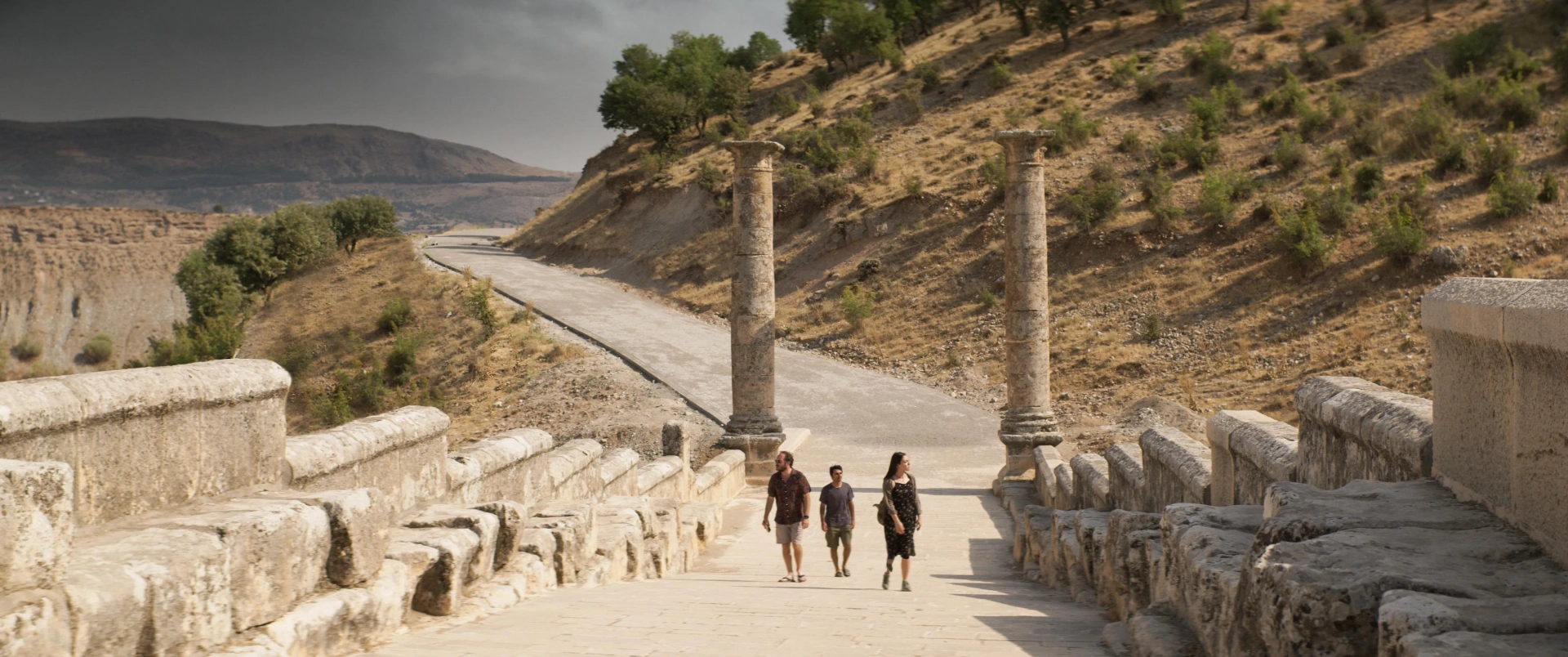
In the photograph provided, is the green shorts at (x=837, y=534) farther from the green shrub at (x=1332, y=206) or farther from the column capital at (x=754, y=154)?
the green shrub at (x=1332, y=206)

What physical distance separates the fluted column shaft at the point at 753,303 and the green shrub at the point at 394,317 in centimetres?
1946

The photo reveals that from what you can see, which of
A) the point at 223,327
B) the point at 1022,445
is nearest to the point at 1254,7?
the point at 1022,445

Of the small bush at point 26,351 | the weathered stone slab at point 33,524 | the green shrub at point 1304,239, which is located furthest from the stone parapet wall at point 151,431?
the small bush at point 26,351

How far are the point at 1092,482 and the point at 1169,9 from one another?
40.0 meters

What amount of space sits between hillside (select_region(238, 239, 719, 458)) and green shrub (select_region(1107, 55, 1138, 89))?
836 inches

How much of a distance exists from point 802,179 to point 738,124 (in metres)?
10.8

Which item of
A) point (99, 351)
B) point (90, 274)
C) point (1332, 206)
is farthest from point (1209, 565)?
point (90, 274)

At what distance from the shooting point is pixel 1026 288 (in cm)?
1777

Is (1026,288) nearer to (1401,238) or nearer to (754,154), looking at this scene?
(754,154)

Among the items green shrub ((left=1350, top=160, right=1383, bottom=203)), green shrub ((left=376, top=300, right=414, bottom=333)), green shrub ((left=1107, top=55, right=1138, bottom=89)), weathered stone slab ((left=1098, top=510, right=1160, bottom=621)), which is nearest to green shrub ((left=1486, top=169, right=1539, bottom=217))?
green shrub ((left=1350, top=160, right=1383, bottom=203))

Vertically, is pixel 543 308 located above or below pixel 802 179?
below

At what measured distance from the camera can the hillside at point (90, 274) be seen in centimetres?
9956

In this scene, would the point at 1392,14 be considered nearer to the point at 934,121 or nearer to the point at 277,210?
the point at 934,121

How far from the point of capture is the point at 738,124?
5019 centimetres
